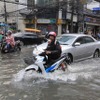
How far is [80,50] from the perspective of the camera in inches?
538

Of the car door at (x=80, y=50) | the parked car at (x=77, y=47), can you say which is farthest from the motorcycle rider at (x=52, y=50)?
the car door at (x=80, y=50)

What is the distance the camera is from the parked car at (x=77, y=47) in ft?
42.4

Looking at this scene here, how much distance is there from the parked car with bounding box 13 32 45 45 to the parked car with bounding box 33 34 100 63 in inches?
508

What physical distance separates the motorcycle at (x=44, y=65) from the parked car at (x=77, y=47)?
2.86 metres

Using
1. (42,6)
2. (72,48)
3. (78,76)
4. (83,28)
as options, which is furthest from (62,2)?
(78,76)

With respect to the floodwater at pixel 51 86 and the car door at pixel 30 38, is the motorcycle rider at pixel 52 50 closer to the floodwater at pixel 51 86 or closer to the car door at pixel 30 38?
the floodwater at pixel 51 86

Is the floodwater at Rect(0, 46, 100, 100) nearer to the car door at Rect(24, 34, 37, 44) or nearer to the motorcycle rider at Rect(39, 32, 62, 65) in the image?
the motorcycle rider at Rect(39, 32, 62, 65)

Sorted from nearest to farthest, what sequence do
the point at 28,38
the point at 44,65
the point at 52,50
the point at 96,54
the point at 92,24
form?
the point at 44,65, the point at 52,50, the point at 96,54, the point at 28,38, the point at 92,24

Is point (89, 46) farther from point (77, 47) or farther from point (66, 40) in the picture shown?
point (66, 40)

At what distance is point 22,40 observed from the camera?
1080 inches

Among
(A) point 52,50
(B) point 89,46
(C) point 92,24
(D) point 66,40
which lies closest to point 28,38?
(B) point 89,46

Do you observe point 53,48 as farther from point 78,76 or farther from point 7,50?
point 7,50

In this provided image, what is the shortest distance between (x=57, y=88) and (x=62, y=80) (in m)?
1.03

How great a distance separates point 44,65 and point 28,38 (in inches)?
748
